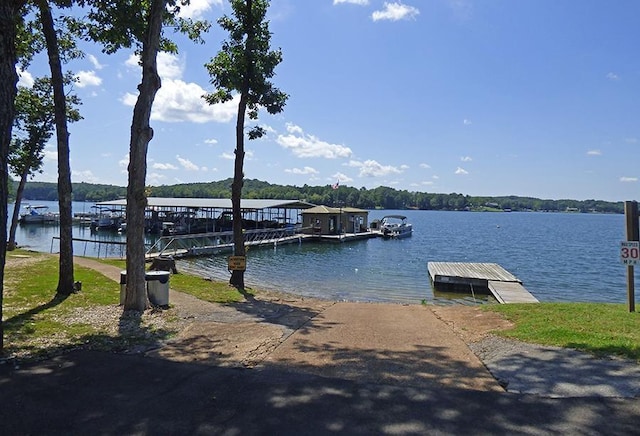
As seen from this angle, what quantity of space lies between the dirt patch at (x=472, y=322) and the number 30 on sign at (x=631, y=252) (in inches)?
103

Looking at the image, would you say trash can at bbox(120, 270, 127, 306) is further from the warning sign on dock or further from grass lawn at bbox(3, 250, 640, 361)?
the warning sign on dock

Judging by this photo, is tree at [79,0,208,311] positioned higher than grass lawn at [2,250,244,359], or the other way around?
tree at [79,0,208,311]

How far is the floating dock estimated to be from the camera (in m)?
17.9

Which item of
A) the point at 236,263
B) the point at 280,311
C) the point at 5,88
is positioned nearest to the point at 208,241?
the point at 236,263

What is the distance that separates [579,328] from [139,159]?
847 centimetres

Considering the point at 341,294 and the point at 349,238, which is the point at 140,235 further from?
the point at 349,238

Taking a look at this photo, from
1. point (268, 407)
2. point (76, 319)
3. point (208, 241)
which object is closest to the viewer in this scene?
point (268, 407)

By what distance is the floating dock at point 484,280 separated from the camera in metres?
17.9

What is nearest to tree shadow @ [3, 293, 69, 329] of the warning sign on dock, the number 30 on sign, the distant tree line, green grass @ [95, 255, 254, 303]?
green grass @ [95, 255, 254, 303]

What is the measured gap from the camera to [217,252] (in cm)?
3525

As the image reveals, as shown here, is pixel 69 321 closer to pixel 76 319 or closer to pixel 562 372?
pixel 76 319

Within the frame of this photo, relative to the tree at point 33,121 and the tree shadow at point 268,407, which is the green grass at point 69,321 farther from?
the tree at point 33,121

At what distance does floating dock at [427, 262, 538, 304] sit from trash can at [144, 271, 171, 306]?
39.3ft

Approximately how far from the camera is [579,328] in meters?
7.45
